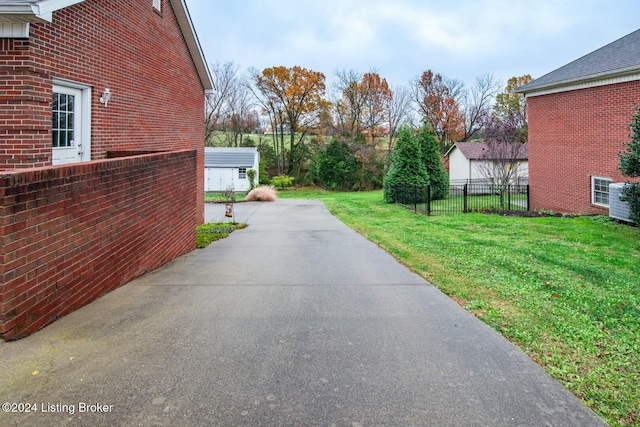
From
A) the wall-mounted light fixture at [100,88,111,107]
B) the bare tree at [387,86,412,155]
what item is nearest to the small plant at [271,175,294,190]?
the bare tree at [387,86,412,155]

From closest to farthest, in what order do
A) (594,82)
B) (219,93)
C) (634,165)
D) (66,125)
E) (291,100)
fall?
1. (66,125)
2. (634,165)
3. (594,82)
4. (291,100)
5. (219,93)

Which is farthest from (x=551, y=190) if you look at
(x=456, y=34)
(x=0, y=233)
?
(x=456, y=34)

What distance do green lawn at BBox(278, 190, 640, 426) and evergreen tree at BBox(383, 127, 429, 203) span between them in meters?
11.3

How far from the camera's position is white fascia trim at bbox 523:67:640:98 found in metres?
13.6

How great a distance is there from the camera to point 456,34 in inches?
1352

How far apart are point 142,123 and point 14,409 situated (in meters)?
8.37

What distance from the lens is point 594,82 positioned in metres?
15.1

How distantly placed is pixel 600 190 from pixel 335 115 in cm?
3318

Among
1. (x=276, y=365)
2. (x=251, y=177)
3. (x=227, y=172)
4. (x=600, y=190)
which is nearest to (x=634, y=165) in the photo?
(x=600, y=190)

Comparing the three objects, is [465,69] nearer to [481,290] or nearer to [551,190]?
[551,190]

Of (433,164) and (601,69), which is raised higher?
(601,69)

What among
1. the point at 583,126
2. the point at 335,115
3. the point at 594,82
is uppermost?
the point at 335,115

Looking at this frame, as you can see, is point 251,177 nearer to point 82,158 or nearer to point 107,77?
point 107,77

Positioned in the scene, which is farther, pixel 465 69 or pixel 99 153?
pixel 465 69
